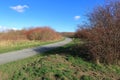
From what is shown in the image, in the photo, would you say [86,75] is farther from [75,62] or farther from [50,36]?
[50,36]

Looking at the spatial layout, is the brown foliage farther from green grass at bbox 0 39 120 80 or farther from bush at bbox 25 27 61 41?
green grass at bbox 0 39 120 80

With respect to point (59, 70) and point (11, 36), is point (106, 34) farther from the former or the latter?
point (11, 36)

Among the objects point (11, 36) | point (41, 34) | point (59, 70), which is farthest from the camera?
point (41, 34)

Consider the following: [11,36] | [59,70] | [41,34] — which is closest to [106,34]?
[59,70]

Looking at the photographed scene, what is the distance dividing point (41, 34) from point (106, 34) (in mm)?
28965

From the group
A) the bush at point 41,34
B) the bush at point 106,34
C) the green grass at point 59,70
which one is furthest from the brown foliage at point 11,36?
the bush at point 106,34

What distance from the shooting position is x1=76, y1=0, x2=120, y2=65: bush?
440 inches

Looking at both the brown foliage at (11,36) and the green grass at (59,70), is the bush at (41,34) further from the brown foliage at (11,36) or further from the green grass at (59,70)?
the green grass at (59,70)

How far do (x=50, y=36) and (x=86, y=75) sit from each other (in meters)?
31.4

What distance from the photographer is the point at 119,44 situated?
37.0 feet

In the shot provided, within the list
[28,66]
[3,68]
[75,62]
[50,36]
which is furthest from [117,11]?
[50,36]

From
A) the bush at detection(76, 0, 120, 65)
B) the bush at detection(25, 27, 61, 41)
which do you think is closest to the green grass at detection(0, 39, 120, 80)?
the bush at detection(76, 0, 120, 65)

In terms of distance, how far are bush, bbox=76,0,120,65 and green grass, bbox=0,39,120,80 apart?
55 centimetres

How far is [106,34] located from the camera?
11281 millimetres
